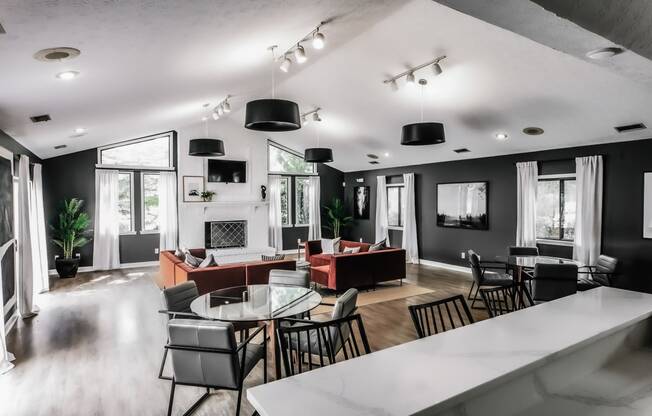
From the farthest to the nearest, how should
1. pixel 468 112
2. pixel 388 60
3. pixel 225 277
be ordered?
pixel 468 112 → pixel 388 60 → pixel 225 277

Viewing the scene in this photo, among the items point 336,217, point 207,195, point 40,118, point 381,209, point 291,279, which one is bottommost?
point 291,279

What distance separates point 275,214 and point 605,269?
738 centimetres

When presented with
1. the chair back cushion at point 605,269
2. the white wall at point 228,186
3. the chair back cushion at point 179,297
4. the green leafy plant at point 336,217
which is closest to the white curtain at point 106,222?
the white wall at point 228,186

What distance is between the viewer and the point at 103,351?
3977mm

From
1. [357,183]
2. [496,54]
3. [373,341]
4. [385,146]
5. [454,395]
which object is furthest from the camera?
[357,183]

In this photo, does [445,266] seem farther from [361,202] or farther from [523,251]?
[361,202]

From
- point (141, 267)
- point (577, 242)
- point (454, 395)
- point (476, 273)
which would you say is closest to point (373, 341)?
point (476, 273)

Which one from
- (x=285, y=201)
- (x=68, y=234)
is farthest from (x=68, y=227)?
(x=285, y=201)

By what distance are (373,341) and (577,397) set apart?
2800mm

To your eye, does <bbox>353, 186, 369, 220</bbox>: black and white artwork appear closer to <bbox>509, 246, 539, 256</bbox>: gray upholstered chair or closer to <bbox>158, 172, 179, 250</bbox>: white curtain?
<bbox>158, 172, 179, 250</bbox>: white curtain

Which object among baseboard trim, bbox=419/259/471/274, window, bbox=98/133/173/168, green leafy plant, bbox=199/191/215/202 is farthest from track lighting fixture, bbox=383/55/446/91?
window, bbox=98/133/173/168

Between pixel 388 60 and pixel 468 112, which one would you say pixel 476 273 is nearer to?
pixel 468 112

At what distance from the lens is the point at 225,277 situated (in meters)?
4.86

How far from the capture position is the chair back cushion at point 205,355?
7.72 feet
